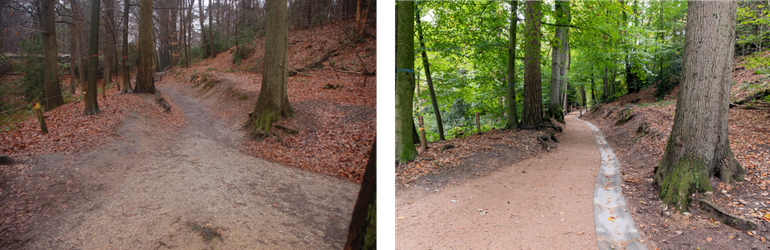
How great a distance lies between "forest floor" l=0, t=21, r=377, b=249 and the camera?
0.83m

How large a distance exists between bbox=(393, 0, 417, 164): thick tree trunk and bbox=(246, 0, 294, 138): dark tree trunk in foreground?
122 inches

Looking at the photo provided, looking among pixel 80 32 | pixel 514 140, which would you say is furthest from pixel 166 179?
pixel 514 140

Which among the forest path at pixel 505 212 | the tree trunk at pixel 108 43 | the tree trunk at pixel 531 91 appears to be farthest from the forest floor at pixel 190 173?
the tree trunk at pixel 531 91

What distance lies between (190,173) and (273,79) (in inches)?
25.8

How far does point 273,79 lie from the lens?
158 centimetres

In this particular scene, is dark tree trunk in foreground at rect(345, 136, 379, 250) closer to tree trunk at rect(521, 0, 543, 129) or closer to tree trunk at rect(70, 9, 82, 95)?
tree trunk at rect(70, 9, 82, 95)

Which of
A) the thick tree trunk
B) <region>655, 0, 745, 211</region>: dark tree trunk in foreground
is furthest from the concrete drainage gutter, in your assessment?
the thick tree trunk

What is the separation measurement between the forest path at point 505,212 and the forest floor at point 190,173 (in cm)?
384

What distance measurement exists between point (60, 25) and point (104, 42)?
701mm

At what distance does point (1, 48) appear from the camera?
1168mm

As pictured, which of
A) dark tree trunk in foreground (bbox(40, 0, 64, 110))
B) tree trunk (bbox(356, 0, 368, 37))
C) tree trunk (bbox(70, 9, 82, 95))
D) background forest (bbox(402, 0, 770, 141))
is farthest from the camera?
background forest (bbox(402, 0, 770, 141))

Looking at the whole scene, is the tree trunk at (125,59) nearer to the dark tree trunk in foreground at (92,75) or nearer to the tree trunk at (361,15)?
the dark tree trunk in foreground at (92,75)

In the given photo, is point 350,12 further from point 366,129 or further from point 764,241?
point 764,241

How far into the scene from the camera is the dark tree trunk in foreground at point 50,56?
1.26 metres
